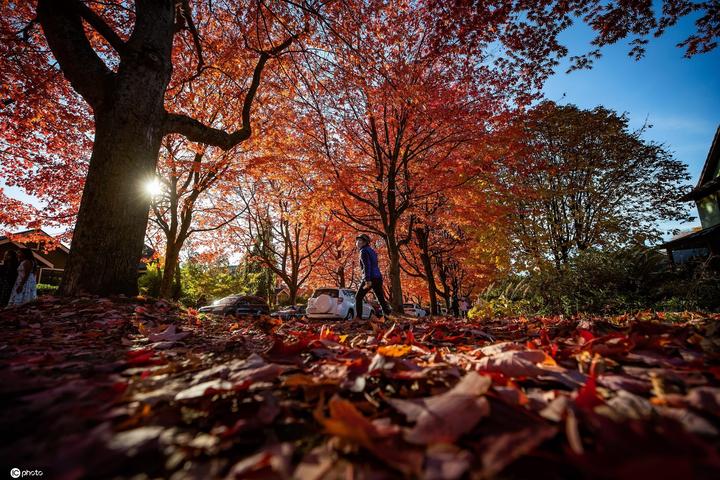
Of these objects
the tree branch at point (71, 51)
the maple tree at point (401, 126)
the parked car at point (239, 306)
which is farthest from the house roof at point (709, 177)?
the tree branch at point (71, 51)

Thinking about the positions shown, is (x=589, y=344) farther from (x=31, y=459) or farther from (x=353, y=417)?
(x=31, y=459)

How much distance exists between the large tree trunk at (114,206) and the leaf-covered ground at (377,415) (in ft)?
9.34

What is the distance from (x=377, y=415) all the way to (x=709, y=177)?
2418 cm

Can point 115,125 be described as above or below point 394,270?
above

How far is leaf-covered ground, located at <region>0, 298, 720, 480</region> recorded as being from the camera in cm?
52

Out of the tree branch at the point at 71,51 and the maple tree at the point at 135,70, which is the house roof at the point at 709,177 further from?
the tree branch at the point at 71,51

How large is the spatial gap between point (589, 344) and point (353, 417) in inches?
47.7

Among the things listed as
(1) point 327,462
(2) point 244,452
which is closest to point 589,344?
(1) point 327,462

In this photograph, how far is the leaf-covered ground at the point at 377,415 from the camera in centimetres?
52

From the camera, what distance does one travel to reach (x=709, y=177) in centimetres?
1609

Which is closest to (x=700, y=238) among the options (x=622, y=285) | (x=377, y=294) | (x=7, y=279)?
(x=622, y=285)

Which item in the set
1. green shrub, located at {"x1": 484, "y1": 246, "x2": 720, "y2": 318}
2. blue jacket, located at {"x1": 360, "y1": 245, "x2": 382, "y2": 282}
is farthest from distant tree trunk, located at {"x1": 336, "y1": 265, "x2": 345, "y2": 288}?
blue jacket, located at {"x1": 360, "y1": 245, "x2": 382, "y2": 282}

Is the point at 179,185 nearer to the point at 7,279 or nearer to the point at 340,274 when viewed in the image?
the point at 7,279

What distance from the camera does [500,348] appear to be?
1.40 metres
